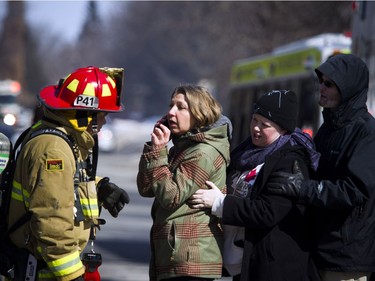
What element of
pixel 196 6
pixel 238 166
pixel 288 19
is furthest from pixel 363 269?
pixel 196 6

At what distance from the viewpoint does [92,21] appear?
128 meters

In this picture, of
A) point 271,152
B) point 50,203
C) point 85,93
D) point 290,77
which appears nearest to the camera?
point 50,203

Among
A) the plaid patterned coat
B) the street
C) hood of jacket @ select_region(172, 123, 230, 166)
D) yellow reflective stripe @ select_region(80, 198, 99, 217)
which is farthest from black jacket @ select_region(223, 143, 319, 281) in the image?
the street

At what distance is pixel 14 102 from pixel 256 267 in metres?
44.7

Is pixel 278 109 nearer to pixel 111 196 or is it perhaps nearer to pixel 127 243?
pixel 111 196

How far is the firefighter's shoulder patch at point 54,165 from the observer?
4492 millimetres

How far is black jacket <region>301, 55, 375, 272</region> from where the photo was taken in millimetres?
4742

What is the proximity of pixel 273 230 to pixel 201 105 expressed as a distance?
2.33ft

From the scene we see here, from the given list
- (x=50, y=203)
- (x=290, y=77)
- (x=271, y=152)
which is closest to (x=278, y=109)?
(x=271, y=152)

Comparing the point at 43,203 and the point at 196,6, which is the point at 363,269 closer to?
the point at 43,203

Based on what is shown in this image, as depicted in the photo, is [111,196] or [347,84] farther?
[111,196]

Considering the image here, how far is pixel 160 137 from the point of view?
4.93m

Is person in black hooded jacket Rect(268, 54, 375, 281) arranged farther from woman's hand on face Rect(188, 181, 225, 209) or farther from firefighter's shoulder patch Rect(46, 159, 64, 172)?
firefighter's shoulder patch Rect(46, 159, 64, 172)

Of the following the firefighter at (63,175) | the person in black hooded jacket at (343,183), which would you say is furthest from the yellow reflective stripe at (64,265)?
the person in black hooded jacket at (343,183)
